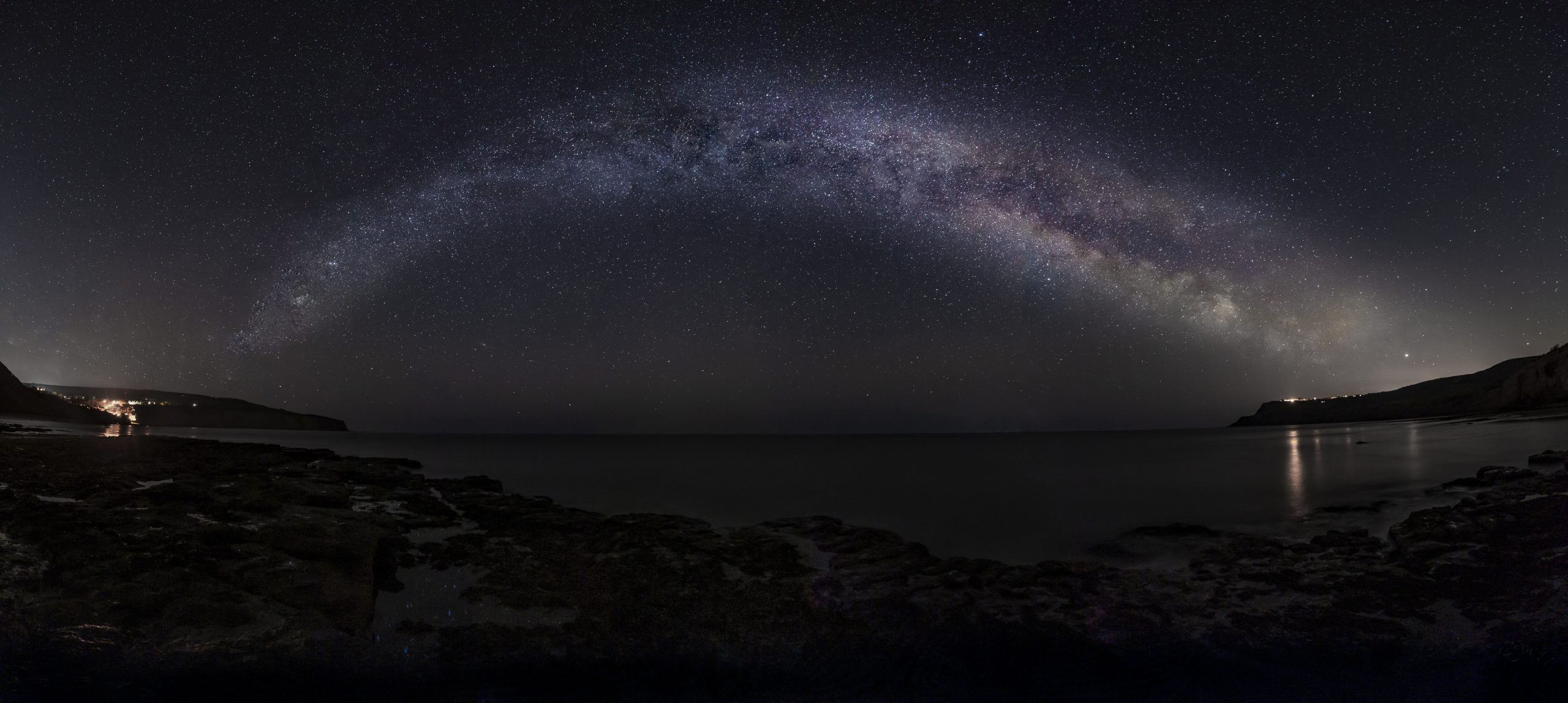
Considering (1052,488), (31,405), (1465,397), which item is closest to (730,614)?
(1052,488)

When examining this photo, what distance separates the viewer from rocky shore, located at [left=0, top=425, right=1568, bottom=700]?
5676 mm

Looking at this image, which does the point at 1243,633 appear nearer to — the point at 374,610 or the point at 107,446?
the point at 374,610

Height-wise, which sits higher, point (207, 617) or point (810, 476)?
point (207, 617)

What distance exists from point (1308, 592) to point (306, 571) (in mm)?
12428

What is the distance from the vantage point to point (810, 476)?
37281mm

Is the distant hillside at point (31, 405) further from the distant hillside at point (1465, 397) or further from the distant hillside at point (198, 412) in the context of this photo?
the distant hillside at point (1465, 397)

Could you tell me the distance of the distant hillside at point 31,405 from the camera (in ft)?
196

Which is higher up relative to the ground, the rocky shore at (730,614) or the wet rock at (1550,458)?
the wet rock at (1550,458)

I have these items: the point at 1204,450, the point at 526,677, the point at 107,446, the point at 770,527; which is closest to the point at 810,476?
the point at 770,527

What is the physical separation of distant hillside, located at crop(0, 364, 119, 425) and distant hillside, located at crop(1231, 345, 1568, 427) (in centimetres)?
13166

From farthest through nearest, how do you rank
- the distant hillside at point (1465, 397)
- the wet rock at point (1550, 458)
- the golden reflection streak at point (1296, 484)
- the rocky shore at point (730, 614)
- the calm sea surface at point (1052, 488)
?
the distant hillside at point (1465, 397)
the golden reflection streak at point (1296, 484)
the wet rock at point (1550, 458)
the calm sea surface at point (1052, 488)
the rocky shore at point (730, 614)

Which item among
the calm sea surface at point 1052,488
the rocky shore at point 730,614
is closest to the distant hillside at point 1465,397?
the calm sea surface at point 1052,488

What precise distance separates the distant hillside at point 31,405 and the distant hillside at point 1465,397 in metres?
132

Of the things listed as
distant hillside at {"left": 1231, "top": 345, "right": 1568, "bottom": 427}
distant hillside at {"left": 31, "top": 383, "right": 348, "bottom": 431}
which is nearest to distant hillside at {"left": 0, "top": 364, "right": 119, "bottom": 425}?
distant hillside at {"left": 31, "top": 383, "right": 348, "bottom": 431}
